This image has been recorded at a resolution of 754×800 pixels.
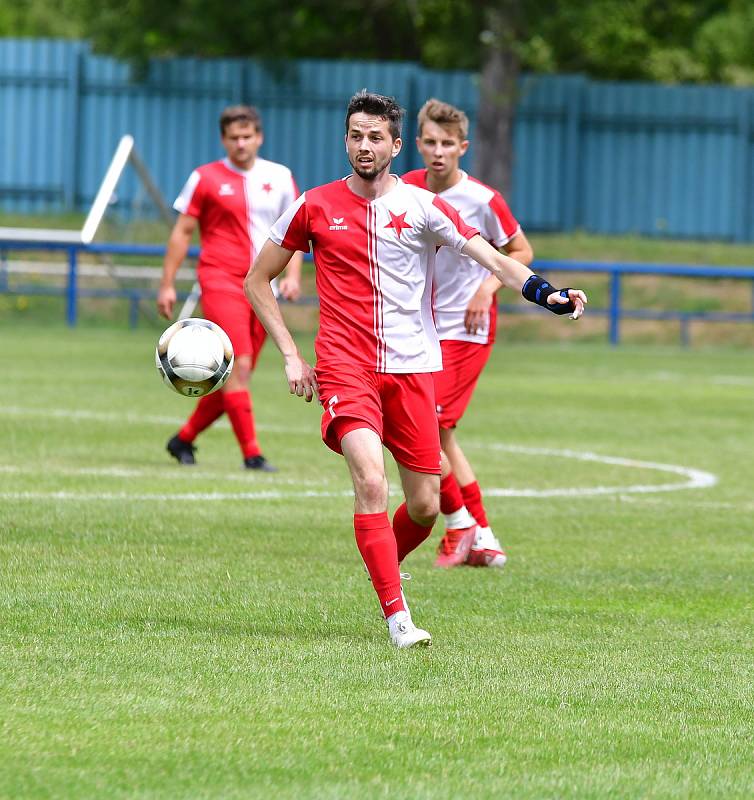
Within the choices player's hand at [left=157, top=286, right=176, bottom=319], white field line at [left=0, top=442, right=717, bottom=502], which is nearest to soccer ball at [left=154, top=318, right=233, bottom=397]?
white field line at [left=0, top=442, right=717, bottom=502]

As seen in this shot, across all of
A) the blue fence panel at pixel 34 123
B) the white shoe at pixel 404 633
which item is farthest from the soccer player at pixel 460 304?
the blue fence panel at pixel 34 123

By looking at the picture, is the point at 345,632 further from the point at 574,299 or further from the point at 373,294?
the point at 574,299

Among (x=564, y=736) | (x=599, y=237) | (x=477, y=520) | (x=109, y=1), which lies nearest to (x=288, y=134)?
(x=109, y=1)

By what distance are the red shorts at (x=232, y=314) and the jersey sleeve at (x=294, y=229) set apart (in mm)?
4841

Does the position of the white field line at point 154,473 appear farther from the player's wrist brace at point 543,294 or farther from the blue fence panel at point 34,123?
the blue fence panel at point 34,123

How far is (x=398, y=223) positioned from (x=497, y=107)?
25.0m

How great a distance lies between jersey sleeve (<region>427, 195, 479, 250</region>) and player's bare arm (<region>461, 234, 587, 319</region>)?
1.3 inches

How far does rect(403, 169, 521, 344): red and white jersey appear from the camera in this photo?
30.2 feet

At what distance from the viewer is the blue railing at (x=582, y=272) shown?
27.5 m

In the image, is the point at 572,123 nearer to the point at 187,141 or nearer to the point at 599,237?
the point at 599,237

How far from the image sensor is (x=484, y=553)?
29.2 ft

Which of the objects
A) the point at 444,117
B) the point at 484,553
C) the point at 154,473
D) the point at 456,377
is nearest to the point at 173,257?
the point at 154,473

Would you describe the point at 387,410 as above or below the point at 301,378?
below

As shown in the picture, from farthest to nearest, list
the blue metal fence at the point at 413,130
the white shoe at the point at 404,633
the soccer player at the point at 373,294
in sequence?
1. the blue metal fence at the point at 413,130
2. the soccer player at the point at 373,294
3. the white shoe at the point at 404,633
